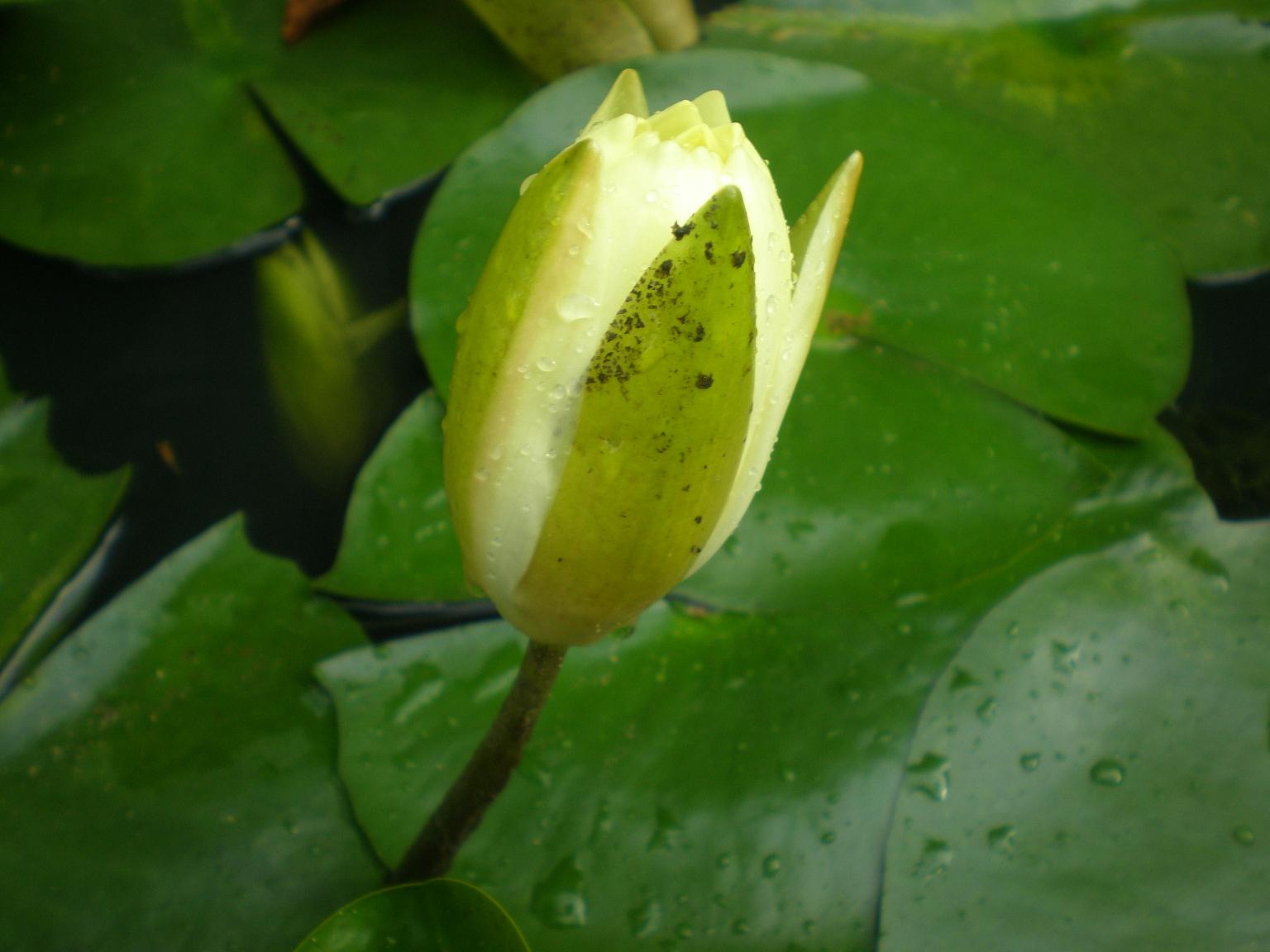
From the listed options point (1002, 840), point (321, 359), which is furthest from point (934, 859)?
point (321, 359)

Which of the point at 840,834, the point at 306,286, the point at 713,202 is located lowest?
the point at 840,834

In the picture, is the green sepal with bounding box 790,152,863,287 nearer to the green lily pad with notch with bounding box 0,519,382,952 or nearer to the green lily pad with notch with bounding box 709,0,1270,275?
the green lily pad with notch with bounding box 0,519,382,952

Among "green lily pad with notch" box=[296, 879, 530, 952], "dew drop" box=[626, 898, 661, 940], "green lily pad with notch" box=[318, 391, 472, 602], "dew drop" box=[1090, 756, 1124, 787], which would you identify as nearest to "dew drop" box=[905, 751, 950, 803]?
"dew drop" box=[1090, 756, 1124, 787]

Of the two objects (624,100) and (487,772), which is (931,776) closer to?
(487,772)

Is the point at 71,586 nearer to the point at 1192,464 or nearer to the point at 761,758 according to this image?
the point at 761,758

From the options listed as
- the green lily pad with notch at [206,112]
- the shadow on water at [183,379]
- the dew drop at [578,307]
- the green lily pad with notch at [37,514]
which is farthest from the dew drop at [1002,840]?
the green lily pad with notch at [206,112]

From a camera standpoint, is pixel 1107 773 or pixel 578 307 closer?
pixel 578 307

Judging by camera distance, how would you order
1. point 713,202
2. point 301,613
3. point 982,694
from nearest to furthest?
point 713,202
point 982,694
point 301,613

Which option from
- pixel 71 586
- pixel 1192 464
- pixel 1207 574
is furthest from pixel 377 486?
pixel 1192 464
